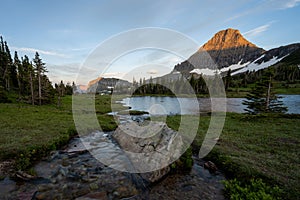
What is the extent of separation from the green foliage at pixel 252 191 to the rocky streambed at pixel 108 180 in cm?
51

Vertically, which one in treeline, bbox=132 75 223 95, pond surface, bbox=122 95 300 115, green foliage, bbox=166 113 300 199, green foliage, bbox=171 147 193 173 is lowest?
green foliage, bbox=171 147 193 173

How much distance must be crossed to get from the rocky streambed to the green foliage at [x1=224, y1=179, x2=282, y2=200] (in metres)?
0.51

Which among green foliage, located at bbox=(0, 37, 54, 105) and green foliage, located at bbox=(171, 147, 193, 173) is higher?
green foliage, located at bbox=(0, 37, 54, 105)

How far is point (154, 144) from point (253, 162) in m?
5.83

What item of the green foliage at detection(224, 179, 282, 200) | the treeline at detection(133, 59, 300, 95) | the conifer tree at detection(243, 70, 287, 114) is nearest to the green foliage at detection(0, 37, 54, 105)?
the green foliage at detection(224, 179, 282, 200)

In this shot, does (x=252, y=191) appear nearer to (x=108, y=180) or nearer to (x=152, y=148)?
(x=152, y=148)

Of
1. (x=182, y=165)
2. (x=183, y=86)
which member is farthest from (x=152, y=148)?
(x=183, y=86)

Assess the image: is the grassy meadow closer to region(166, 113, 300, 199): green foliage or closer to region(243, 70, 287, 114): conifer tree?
region(166, 113, 300, 199): green foliage

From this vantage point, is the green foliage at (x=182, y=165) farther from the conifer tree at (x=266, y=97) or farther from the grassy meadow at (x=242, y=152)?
the conifer tree at (x=266, y=97)

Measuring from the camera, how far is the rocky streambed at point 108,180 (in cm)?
680

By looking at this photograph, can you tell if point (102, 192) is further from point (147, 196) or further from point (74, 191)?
point (147, 196)

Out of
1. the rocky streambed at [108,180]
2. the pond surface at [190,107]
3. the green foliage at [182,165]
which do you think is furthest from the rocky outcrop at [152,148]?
the pond surface at [190,107]

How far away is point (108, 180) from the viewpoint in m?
7.88

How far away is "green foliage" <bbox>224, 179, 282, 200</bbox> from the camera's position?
20.0 feet
